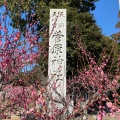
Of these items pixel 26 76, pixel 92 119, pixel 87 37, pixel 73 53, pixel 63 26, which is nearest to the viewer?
pixel 26 76

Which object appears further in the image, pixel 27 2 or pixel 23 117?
pixel 27 2

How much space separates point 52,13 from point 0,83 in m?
4.45

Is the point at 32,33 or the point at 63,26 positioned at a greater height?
the point at 63,26

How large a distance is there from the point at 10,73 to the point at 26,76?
1.08m

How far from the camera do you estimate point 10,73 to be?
3.11 meters

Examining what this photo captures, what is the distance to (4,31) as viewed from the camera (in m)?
3.76

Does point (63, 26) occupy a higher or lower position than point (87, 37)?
lower

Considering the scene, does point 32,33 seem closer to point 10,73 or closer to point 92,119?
point 10,73

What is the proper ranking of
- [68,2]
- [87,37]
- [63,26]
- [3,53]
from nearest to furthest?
[3,53] → [63,26] → [87,37] → [68,2]

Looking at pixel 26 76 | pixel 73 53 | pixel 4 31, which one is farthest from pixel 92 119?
pixel 4 31

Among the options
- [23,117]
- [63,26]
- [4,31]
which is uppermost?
[63,26]

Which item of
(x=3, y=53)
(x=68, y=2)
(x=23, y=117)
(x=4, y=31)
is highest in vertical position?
(x=68, y=2)

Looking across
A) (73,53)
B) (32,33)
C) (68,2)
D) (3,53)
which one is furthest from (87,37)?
(3,53)

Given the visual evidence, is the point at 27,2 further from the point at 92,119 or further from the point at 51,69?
the point at 51,69
